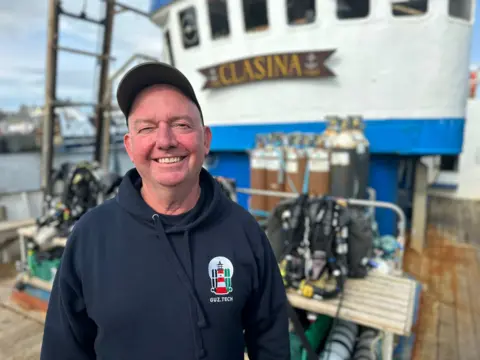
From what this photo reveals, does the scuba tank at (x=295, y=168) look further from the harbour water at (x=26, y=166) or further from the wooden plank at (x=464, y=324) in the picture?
the harbour water at (x=26, y=166)

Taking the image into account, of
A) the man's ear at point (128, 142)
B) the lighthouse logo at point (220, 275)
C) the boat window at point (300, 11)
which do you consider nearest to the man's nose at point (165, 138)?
the man's ear at point (128, 142)

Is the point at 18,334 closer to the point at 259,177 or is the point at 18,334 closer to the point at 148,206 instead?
the point at 148,206

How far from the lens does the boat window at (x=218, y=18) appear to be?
832 centimetres

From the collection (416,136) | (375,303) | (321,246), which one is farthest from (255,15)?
(375,303)

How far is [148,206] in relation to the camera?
1523 mm

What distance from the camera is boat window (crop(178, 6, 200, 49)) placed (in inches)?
354

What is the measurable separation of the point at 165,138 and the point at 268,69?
283 inches

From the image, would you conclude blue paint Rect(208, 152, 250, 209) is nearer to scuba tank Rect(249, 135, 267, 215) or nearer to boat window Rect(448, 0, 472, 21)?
scuba tank Rect(249, 135, 267, 215)

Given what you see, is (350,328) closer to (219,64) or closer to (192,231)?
(192,231)

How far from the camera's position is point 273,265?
1646 mm

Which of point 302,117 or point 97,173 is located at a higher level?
point 302,117

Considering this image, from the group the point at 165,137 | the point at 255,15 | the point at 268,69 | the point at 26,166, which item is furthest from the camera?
the point at 26,166

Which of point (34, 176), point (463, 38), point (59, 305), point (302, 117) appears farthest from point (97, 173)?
point (34, 176)

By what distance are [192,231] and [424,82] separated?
692 centimetres
